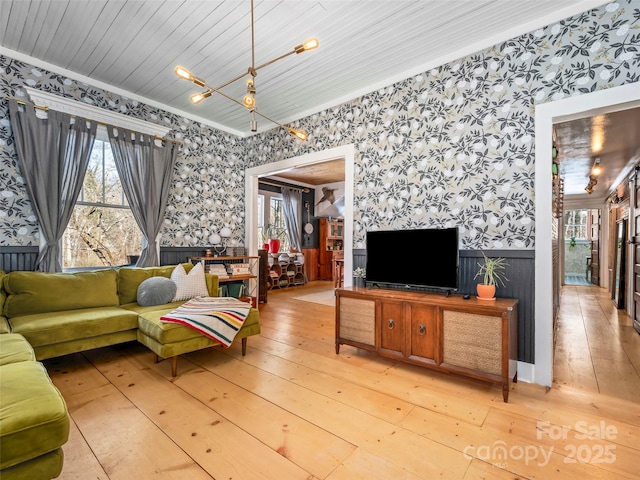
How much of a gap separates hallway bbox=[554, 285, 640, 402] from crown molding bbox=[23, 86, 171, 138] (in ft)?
16.7

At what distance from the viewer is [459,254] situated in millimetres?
2842

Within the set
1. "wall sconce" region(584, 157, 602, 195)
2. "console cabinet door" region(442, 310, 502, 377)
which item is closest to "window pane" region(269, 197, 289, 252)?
"console cabinet door" region(442, 310, 502, 377)

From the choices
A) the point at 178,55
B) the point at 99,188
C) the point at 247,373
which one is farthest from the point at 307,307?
the point at 178,55

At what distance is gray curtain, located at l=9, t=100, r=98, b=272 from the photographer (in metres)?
3.01

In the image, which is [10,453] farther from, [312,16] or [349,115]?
[349,115]

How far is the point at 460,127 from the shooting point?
9.37ft

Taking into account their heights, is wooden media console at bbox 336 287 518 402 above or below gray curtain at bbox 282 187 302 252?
below

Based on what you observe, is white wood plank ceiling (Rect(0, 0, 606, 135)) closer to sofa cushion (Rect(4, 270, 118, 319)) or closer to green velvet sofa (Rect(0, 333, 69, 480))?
sofa cushion (Rect(4, 270, 118, 319))

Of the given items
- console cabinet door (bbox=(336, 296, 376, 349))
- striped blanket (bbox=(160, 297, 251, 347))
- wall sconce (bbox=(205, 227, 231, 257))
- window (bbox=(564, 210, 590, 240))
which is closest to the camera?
striped blanket (bbox=(160, 297, 251, 347))

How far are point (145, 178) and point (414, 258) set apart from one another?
340 centimetres

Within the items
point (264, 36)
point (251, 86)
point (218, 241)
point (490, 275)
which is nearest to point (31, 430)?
point (251, 86)

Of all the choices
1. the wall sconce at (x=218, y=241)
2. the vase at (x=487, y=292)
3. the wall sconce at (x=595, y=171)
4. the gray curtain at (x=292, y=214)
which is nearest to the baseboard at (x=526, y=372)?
the vase at (x=487, y=292)

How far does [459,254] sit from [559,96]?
1.46 meters

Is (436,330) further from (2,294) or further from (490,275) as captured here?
(2,294)
